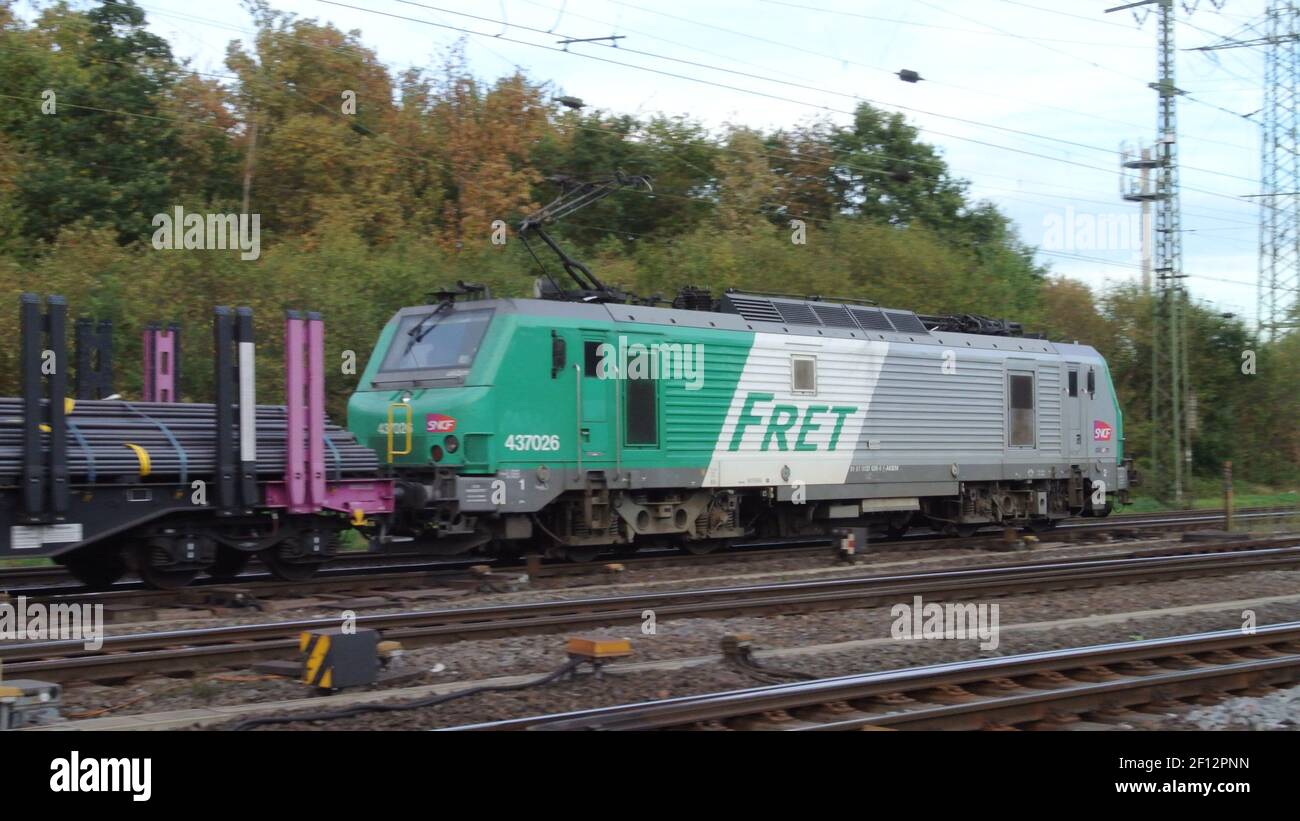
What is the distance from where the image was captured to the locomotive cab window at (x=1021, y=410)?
21719 mm

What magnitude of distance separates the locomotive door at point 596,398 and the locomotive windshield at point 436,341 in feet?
4.65

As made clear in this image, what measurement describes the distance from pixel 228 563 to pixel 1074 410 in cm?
1523

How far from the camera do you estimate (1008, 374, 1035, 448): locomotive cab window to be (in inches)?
855

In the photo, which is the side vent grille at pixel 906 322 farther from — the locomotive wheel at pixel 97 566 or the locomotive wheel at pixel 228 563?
the locomotive wheel at pixel 97 566

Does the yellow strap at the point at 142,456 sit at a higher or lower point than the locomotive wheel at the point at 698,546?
higher

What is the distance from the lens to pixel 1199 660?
9805 mm

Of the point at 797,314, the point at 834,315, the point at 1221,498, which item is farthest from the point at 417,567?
the point at 1221,498

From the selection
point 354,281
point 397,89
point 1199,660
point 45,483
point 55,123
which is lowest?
point 1199,660

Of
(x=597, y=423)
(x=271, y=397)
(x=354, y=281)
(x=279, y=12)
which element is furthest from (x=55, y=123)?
(x=597, y=423)

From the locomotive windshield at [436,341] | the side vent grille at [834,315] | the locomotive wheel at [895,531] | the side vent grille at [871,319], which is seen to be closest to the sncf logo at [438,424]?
the locomotive windshield at [436,341]

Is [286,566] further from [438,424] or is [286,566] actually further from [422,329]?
[422,329]
